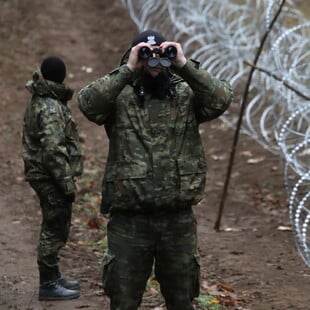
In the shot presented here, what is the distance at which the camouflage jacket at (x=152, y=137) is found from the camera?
178 inches

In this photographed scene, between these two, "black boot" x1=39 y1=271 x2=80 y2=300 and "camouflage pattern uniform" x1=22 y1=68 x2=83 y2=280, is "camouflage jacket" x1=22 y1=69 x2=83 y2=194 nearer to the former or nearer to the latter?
"camouflage pattern uniform" x1=22 y1=68 x2=83 y2=280

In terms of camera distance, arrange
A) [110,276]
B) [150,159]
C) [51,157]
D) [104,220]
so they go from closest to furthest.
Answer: [150,159] → [110,276] → [51,157] → [104,220]

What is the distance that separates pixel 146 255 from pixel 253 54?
388 inches

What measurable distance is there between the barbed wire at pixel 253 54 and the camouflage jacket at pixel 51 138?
259cm

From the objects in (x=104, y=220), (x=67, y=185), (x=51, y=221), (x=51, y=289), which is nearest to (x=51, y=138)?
(x=67, y=185)

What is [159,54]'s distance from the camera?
4441 mm

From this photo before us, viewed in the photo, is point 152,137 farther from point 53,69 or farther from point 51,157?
point 53,69

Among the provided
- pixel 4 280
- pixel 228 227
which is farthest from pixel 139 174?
pixel 228 227

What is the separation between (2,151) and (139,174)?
24.2 ft

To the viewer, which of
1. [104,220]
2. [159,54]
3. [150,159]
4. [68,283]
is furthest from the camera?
[104,220]

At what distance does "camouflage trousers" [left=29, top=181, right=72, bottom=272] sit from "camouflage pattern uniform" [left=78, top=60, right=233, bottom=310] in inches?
63.9

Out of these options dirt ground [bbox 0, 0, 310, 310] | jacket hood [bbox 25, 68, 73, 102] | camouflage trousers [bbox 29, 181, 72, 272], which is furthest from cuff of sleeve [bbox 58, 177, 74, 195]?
dirt ground [bbox 0, 0, 310, 310]

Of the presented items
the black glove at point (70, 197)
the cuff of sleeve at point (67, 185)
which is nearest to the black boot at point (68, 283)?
the black glove at point (70, 197)

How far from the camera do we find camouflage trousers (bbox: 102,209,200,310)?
4.59m
